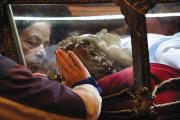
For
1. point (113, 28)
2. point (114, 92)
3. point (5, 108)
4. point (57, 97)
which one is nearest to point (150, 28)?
point (113, 28)

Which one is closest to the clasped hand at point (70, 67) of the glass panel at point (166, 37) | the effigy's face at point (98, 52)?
the effigy's face at point (98, 52)

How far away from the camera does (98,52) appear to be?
1.38 metres

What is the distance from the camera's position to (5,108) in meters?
1.17

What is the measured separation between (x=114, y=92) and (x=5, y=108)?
35 centimetres

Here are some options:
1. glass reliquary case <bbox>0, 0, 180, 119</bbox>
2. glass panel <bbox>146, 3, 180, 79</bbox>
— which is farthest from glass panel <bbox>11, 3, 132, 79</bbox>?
glass panel <bbox>146, 3, 180, 79</bbox>

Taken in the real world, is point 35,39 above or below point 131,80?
above

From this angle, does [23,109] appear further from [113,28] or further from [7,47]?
[113,28]

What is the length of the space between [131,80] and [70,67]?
193 millimetres

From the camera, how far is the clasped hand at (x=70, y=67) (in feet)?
4.29

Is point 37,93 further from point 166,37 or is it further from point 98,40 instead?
point 166,37

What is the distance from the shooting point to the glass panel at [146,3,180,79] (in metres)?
1.33

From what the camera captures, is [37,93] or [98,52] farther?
[98,52]

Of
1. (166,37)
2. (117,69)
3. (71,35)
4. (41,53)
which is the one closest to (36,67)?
(41,53)

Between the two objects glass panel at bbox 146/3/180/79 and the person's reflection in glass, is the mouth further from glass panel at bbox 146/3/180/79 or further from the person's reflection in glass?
glass panel at bbox 146/3/180/79
